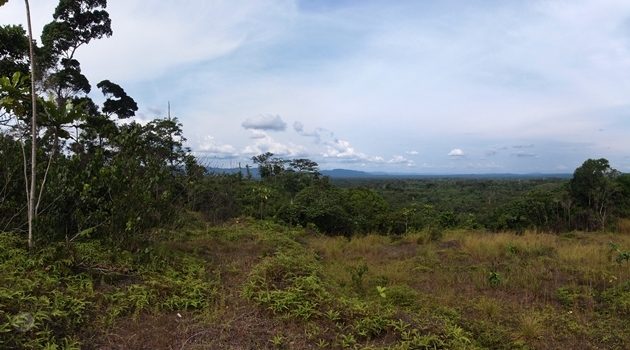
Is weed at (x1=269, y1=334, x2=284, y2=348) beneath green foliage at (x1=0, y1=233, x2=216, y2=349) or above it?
beneath

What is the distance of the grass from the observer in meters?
3.78

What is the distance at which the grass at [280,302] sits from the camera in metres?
3.78

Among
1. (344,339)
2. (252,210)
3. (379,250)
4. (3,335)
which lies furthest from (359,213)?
(3,335)

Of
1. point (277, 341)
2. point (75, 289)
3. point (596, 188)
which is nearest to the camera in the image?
point (277, 341)

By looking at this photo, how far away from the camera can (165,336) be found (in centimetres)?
382

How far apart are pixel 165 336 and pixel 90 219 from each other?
7.64 ft

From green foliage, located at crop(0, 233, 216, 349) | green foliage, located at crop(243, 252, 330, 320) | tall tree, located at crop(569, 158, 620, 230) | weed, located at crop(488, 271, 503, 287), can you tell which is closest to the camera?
green foliage, located at crop(0, 233, 216, 349)

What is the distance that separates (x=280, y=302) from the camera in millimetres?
4363

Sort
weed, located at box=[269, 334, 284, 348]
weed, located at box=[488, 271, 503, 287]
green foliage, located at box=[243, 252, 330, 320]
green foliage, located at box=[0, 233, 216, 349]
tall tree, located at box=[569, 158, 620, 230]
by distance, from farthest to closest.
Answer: tall tree, located at box=[569, 158, 620, 230] < weed, located at box=[488, 271, 503, 287] < green foliage, located at box=[243, 252, 330, 320] < weed, located at box=[269, 334, 284, 348] < green foliage, located at box=[0, 233, 216, 349]

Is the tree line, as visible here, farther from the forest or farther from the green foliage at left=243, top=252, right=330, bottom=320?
the green foliage at left=243, top=252, right=330, bottom=320

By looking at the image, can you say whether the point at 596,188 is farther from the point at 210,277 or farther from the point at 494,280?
the point at 210,277

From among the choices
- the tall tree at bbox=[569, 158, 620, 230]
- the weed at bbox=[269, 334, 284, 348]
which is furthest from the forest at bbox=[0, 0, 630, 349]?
the tall tree at bbox=[569, 158, 620, 230]

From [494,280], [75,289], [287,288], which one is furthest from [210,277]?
[494,280]

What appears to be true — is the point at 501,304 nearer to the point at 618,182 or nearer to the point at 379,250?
the point at 379,250
